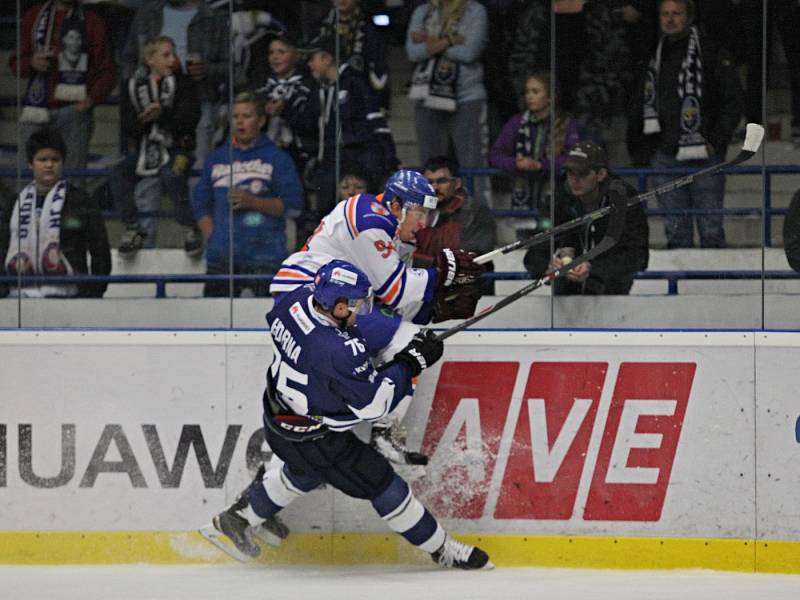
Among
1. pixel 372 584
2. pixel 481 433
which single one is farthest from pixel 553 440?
pixel 372 584

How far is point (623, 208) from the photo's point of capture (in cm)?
496

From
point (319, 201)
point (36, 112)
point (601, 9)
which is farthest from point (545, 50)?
point (36, 112)

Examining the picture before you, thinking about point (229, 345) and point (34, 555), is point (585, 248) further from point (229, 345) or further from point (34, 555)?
point (34, 555)

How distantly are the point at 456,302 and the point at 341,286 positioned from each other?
485 mm

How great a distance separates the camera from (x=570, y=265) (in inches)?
194

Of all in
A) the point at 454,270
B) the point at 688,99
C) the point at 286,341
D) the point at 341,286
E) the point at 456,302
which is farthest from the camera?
the point at 688,99

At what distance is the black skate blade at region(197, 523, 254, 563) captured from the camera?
5.01 meters

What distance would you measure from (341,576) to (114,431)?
0.92 meters

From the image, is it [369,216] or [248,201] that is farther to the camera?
[248,201]

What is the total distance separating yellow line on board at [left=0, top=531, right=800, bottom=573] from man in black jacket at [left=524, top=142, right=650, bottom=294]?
0.83m

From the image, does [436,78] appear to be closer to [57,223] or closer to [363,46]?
[363,46]

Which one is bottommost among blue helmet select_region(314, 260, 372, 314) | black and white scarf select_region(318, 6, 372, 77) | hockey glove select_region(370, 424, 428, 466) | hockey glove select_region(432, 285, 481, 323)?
hockey glove select_region(370, 424, 428, 466)

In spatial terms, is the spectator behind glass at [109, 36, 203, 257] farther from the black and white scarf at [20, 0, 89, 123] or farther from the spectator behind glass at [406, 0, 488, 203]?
the spectator behind glass at [406, 0, 488, 203]

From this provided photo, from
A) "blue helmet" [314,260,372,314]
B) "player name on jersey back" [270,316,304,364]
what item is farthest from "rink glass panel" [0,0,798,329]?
"blue helmet" [314,260,372,314]
